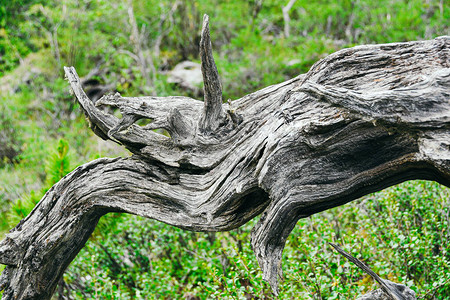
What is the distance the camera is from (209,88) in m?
2.73

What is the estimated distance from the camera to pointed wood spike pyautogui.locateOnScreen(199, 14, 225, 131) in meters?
2.55

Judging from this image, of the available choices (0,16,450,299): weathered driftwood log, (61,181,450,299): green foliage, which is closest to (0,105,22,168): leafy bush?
(61,181,450,299): green foliage

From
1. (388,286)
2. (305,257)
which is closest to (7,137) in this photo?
(305,257)

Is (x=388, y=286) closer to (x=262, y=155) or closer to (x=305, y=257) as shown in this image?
(x=262, y=155)

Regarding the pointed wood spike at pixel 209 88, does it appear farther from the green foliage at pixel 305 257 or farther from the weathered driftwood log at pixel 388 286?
the green foliage at pixel 305 257

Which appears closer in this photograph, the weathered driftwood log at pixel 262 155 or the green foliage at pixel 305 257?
the weathered driftwood log at pixel 262 155

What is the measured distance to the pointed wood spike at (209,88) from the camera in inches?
100

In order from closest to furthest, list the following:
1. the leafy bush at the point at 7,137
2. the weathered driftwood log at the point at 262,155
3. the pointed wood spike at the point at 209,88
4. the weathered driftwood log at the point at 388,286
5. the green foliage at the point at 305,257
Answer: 1. the weathered driftwood log at the point at 262,155
2. the weathered driftwood log at the point at 388,286
3. the pointed wood spike at the point at 209,88
4. the green foliage at the point at 305,257
5. the leafy bush at the point at 7,137

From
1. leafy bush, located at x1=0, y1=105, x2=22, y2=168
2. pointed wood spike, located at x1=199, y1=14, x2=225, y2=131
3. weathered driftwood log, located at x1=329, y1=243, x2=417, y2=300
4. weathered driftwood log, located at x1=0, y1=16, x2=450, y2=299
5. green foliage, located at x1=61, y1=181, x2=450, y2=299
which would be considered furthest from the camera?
leafy bush, located at x1=0, y1=105, x2=22, y2=168

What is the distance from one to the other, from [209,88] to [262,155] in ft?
2.20

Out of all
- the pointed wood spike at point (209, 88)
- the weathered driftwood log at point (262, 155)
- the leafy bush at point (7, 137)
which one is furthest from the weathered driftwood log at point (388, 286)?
the leafy bush at point (7, 137)

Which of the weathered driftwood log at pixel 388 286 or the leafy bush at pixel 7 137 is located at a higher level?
the leafy bush at pixel 7 137

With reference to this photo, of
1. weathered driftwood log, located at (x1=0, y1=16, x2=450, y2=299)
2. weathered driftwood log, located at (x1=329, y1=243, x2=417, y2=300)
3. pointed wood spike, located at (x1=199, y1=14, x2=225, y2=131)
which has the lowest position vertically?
weathered driftwood log, located at (x1=329, y1=243, x2=417, y2=300)

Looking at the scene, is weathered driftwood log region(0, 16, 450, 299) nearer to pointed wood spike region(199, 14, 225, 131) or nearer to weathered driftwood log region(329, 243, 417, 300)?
pointed wood spike region(199, 14, 225, 131)
